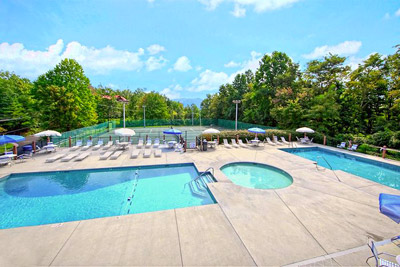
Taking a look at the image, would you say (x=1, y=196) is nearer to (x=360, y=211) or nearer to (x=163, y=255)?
(x=163, y=255)

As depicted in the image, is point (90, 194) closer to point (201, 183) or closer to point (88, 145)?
point (201, 183)

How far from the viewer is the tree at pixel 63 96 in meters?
22.0

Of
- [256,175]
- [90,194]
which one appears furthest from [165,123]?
[90,194]

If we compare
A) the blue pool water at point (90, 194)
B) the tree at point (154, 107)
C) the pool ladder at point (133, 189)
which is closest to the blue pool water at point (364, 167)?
the blue pool water at point (90, 194)

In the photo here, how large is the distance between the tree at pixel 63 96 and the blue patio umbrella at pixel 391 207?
27.8m

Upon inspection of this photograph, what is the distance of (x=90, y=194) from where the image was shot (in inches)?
291

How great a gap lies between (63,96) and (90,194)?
20648mm

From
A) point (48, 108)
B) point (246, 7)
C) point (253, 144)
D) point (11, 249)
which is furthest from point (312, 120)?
point (48, 108)

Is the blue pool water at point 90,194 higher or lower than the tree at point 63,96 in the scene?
lower

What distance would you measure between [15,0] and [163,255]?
1883 cm

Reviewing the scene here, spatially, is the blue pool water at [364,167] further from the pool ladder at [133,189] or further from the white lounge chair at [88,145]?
the white lounge chair at [88,145]

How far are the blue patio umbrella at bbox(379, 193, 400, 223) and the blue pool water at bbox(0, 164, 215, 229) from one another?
176 inches

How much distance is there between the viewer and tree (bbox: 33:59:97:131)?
72.2ft

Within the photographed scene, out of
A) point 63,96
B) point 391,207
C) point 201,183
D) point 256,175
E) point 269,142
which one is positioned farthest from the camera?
point 63,96
